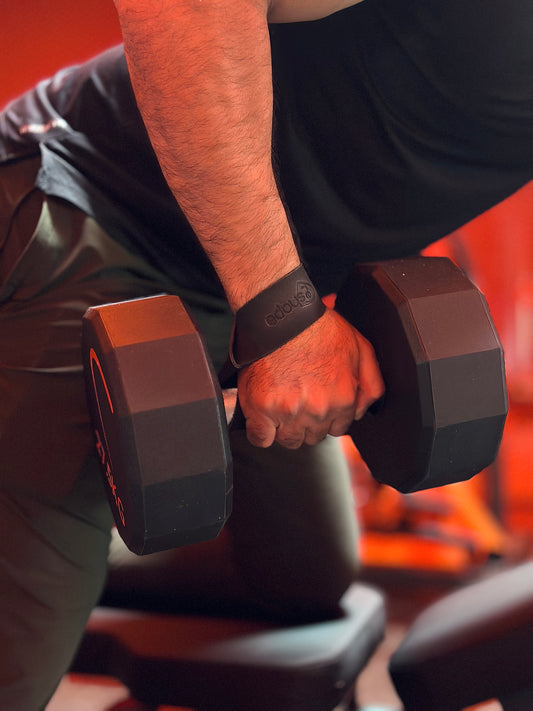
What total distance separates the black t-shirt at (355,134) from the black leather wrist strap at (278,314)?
0.14 metres

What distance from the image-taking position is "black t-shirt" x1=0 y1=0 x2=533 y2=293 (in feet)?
2.48

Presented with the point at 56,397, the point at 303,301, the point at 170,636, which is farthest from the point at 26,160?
the point at 170,636

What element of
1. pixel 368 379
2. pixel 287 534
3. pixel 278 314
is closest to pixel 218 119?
pixel 278 314

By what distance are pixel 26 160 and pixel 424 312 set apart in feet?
1.70

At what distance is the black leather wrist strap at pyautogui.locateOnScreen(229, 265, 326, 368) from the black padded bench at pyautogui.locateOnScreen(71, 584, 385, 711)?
444 mm

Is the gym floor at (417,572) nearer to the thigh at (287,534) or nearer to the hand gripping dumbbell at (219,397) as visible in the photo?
the thigh at (287,534)

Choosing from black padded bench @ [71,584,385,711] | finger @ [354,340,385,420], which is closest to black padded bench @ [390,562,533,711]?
black padded bench @ [71,584,385,711]

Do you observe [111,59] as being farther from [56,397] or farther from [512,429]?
[512,429]

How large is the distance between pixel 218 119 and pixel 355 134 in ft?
0.71

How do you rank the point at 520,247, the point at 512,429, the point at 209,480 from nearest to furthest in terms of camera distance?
the point at 209,480 → the point at 520,247 → the point at 512,429

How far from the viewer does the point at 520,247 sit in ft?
8.29

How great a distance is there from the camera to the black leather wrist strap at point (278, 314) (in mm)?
735

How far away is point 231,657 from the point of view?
0.96m

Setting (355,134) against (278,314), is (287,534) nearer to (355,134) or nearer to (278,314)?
(278,314)
